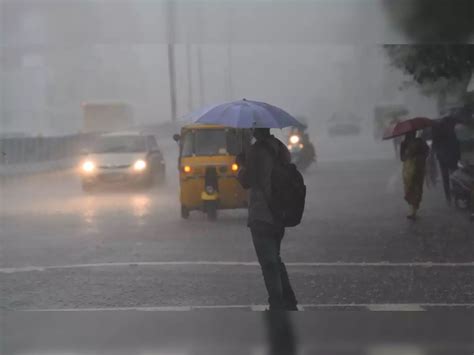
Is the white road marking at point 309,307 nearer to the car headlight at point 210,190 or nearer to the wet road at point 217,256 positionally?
the wet road at point 217,256

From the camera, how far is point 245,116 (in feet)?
18.1

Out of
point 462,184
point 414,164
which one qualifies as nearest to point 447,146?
point 462,184

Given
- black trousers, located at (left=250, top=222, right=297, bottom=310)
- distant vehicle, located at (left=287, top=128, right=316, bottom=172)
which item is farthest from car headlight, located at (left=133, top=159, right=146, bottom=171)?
black trousers, located at (left=250, top=222, right=297, bottom=310)

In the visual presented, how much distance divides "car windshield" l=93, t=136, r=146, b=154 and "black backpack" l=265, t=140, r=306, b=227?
36.3 ft

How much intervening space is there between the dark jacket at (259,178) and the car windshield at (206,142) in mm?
5743

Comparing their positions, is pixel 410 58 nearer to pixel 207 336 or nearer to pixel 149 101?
pixel 149 101

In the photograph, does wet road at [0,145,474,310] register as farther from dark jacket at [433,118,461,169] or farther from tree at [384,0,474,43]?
tree at [384,0,474,43]

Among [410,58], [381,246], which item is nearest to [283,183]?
[381,246]

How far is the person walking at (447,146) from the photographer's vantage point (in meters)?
10.9

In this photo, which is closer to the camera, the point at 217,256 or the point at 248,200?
the point at 248,200

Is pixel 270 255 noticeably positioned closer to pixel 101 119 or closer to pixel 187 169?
pixel 187 169

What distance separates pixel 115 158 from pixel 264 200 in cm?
1070

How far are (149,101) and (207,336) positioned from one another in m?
5.34

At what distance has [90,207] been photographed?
1316 cm
